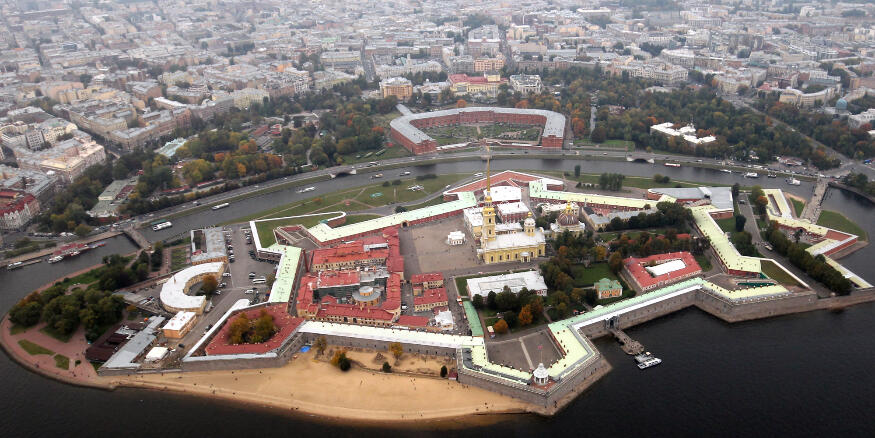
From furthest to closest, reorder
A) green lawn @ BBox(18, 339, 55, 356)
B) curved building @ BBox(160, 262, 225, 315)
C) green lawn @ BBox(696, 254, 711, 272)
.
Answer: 1. green lawn @ BBox(696, 254, 711, 272)
2. curved building @ BBox(160, 262, 225, 315)
3. green lawn @ BBox(18, 339, 55, 356)

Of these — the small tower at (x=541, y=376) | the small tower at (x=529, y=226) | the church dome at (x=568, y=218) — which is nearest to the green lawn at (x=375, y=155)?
the church dome at (x=568, y=218)

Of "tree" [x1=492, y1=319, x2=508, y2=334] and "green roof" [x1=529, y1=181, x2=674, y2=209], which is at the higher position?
"green roof" [x1=529, y1=181, x2=674, y2=209]

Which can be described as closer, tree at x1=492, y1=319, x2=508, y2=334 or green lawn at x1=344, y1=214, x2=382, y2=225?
tree at x1=492, y1=319, x2=508, y2=334

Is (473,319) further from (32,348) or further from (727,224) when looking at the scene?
(32,348)

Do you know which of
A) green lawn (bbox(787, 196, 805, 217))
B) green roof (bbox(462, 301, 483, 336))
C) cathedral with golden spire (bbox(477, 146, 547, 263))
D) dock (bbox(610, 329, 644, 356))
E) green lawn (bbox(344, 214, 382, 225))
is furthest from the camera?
green lawn (bbox(344, 214, 382, 225))

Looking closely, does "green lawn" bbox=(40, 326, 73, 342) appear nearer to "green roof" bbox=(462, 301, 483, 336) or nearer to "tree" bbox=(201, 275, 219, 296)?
"tree" bbox=(201, 275, 219, 296)

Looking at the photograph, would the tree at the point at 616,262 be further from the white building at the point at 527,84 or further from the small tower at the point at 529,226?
the white building at the point at 527,84

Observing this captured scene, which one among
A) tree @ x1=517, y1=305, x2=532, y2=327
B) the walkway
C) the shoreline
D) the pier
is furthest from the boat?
the pier

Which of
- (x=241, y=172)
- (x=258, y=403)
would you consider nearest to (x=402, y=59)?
(x=241, y=172)
